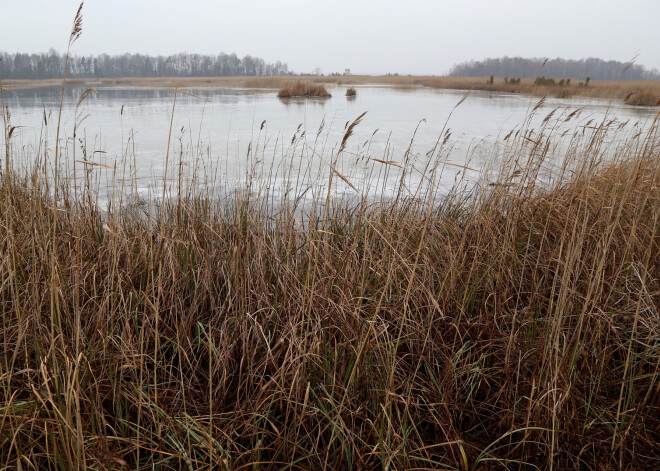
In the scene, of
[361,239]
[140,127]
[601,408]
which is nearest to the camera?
[601,408]

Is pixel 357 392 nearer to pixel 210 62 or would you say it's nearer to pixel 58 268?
pixel 58 268

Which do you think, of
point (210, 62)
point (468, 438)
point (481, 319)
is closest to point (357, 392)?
point (468, 438)

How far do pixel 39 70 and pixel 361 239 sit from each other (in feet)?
212

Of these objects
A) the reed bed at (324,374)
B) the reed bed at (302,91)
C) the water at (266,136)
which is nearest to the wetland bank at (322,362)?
the reed bed at (324,374)

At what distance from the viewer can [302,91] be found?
1988cm

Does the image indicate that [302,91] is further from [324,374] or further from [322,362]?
[324,374]

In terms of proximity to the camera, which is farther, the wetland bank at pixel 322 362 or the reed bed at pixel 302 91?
the reed bed at pixel 302 91

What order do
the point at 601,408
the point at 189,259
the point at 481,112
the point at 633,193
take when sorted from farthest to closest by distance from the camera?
the point at 481,112, the point at 633,193, the point at 189,259, the point at 601,408

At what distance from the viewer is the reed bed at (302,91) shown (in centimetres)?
1945

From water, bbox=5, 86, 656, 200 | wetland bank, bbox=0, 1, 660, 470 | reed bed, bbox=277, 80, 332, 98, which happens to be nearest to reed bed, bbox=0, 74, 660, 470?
wetland bank, bbox=0, 1, 660, 470

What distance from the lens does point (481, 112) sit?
1454 centimetres

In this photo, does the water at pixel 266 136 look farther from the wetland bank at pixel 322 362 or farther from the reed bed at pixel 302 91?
the reed bed at pixel 302 91

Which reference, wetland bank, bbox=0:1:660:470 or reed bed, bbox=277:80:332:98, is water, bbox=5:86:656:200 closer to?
wetland bank, bbox=0:1:660:470

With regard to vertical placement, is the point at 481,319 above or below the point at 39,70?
below
